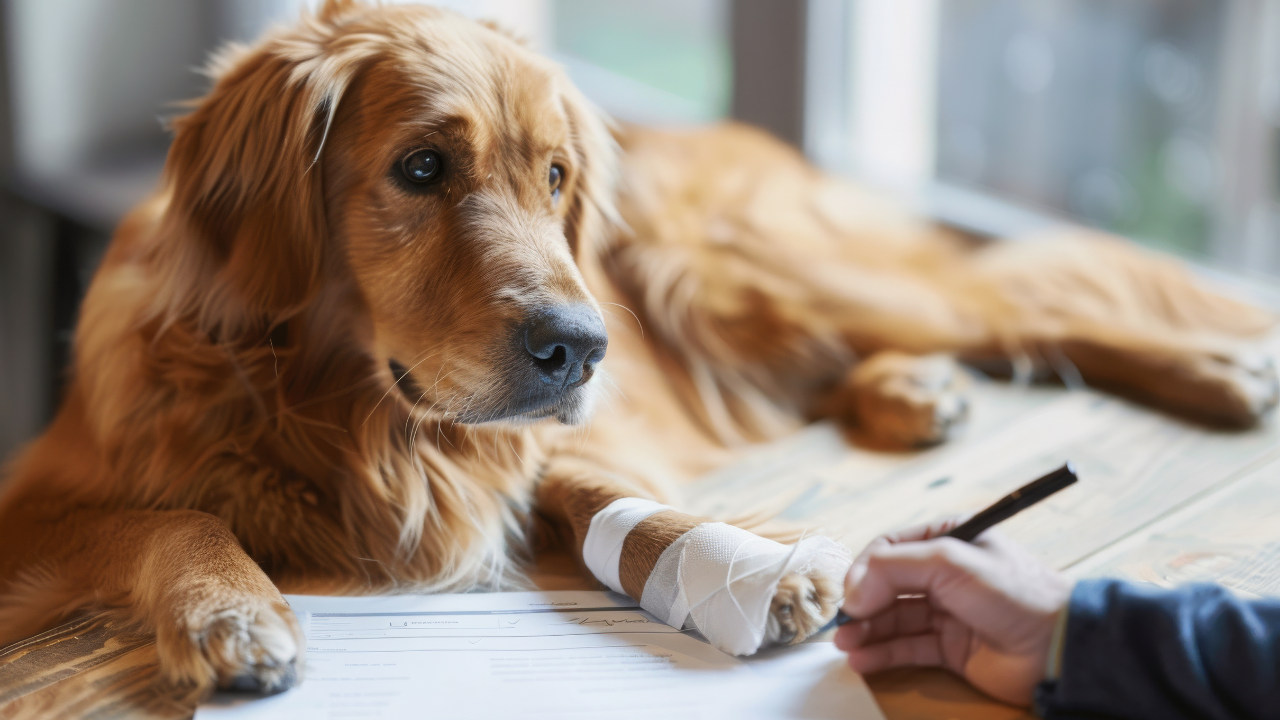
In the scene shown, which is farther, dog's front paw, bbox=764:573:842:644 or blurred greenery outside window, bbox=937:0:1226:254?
blurred greenery outside window, bbox=937:0:1226:254

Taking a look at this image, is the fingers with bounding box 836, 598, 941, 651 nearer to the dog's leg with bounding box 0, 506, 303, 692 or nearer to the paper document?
the paper document

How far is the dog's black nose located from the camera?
0.99m

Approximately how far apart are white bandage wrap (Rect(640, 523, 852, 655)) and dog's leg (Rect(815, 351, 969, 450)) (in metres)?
0.53

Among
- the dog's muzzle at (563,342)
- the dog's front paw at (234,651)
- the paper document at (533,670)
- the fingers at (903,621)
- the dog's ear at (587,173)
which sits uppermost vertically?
the dog's ear at (587,173)

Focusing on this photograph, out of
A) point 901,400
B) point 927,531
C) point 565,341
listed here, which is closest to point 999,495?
point 901,400

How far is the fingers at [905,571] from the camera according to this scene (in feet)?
2.78

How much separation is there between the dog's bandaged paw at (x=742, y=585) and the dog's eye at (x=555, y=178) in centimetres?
41

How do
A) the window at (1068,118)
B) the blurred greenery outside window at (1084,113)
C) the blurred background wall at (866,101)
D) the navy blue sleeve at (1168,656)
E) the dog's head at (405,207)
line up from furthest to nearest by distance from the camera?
the blurred greenery outside window at (1084,113)
the window at (1068,118)
the blurred background wall at (866,101)
the dog's head at (405,207)
the navy blue sleeve at (1168,656)

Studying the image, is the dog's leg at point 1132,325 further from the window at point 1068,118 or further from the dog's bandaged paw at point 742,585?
the dog's bandaged paw at point 742,585

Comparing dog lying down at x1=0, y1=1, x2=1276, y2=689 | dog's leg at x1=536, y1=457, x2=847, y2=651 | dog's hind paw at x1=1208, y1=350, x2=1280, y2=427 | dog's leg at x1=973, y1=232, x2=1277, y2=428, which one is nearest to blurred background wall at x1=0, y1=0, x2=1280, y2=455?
dog's leg at x1=973, y1=232, x2=1277, y2=428

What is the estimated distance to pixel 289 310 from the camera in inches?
42.6

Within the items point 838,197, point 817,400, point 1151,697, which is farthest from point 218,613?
point 838,197

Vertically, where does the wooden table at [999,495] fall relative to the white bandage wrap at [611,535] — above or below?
below

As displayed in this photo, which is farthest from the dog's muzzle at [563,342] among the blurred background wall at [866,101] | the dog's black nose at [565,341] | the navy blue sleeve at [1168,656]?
the blurred background wall at [866,101]
